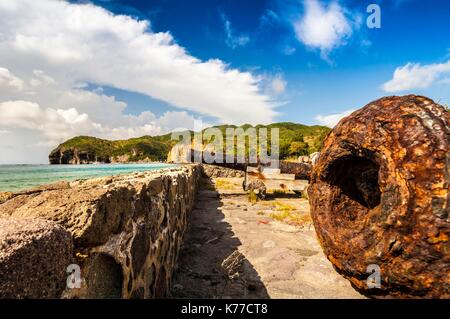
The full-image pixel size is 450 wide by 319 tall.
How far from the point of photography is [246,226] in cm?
621

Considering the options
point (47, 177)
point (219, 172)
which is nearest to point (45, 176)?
point (47, 177)

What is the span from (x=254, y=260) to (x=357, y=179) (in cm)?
216

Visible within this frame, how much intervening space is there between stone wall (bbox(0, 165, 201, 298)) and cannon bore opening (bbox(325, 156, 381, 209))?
71.0 inches

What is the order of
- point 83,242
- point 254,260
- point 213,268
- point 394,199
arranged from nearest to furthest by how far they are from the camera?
point 83,242 → point 394,199 → point 213,268 → point 254,260

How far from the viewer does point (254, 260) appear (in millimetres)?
4254

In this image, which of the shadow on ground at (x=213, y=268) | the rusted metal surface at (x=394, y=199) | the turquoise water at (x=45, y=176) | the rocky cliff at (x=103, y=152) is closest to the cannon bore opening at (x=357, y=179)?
the rusted metal surface at (x=394, y=199)

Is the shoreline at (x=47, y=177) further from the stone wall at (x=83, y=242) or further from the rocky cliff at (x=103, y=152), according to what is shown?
the rocky cliff at (x=103, y=152)

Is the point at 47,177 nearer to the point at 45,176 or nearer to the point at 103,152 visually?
the point at 45,176

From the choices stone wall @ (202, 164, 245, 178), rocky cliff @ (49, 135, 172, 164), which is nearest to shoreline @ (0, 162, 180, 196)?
stone wall @ (202, 164, 245, 178)

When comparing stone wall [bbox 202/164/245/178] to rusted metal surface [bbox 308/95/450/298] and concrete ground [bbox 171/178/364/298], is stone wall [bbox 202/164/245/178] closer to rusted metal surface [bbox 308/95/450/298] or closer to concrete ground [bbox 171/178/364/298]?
concrete ground [bbox 171/178/364/298]

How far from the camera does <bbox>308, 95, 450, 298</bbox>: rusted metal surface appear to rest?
1848 mm

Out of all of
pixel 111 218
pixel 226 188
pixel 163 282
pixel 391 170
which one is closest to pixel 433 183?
pixel 391 170
